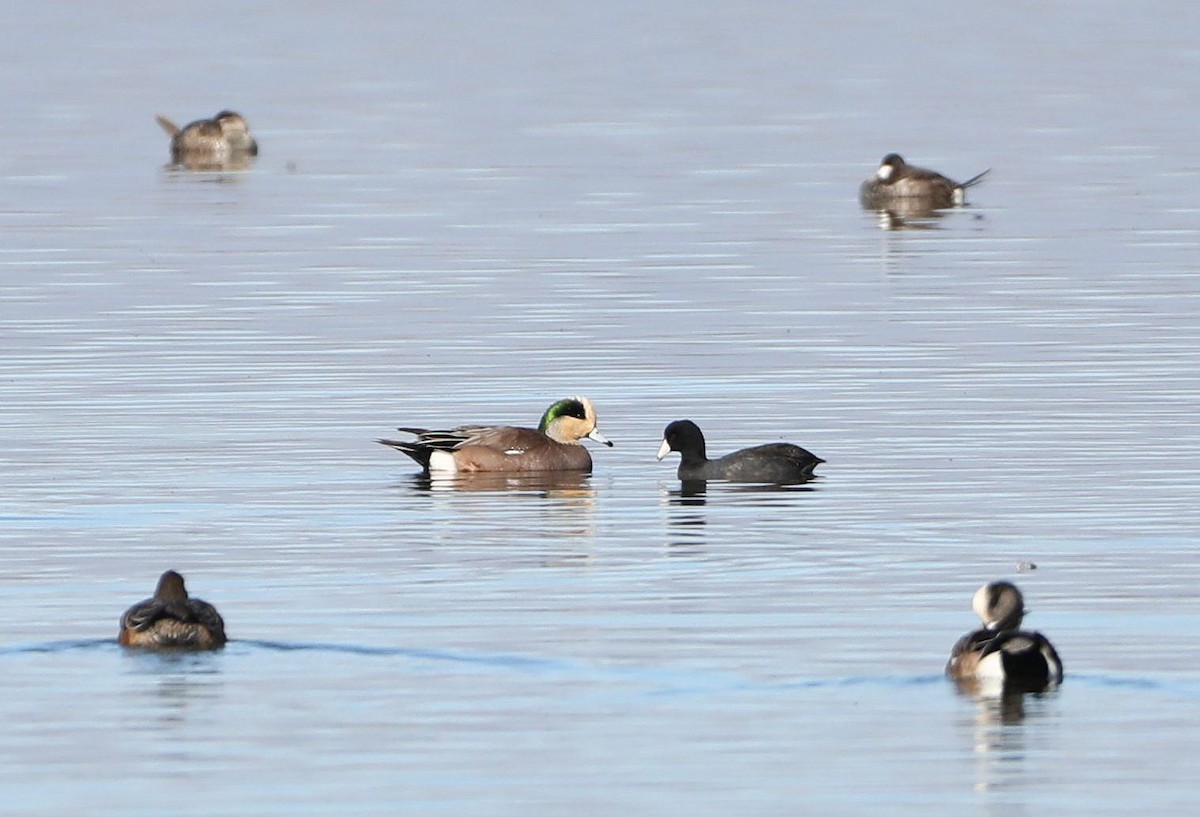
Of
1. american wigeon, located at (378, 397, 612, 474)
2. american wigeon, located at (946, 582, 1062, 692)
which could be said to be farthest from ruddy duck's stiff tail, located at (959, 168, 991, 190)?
american wigeon, located at (946, 582, 1062, 692)

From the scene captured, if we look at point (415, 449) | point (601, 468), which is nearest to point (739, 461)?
point (601, 468)

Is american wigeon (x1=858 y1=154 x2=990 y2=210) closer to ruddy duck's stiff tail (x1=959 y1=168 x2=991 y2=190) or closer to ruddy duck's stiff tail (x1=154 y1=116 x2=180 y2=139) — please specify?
ruddy duck's stiff tail (x1=959 y1=168 x2=991 y2=190)

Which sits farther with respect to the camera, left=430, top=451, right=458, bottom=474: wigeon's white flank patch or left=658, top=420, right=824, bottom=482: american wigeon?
left=430, top=451, right=458, bottom=474: wigeon's white flank patch

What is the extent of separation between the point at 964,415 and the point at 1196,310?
5.85 meters

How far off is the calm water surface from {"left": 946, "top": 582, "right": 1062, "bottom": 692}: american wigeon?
135mm

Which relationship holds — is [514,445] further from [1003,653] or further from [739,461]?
[1003,653]

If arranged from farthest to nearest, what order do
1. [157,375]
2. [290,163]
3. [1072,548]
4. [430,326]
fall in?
[290,163] → [430,326] → [157,375] → [1072,548]

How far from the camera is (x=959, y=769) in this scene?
1101 cm

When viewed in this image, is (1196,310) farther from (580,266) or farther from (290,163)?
(290,163)

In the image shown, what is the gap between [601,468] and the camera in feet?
65.1

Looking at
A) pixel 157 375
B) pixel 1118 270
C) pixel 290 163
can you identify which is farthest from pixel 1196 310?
pixel 290 163

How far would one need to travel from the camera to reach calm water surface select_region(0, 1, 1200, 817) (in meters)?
11.3

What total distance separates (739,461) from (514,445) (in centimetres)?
165

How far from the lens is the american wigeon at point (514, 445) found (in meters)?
19.3
